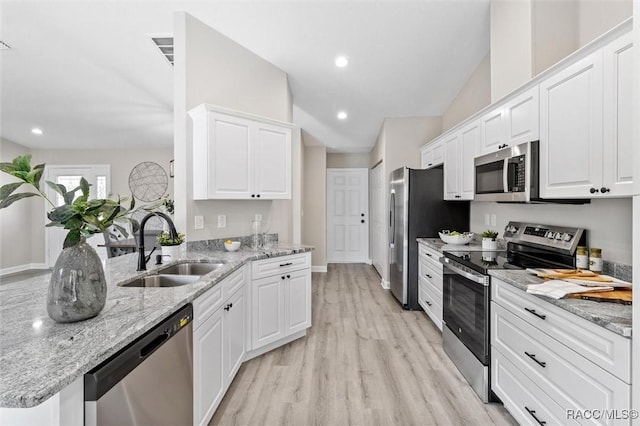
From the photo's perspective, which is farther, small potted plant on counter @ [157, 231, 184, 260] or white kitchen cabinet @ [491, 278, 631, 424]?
small potted plant on counter @ [157, 231, 184, 260]

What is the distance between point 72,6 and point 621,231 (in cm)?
439

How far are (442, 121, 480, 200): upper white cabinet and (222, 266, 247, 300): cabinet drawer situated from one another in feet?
7.52

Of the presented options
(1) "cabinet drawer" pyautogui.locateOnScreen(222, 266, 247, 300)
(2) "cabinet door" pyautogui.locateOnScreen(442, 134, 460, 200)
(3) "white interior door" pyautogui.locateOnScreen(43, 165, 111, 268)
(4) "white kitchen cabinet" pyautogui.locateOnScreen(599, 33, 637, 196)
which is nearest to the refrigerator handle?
(2) "cabinet door" pyautogui.locateOnScreen(442, 134, 460, 200)

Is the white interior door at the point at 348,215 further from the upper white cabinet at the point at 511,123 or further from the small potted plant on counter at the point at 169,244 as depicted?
the small potted plant on counter at the point at 169,244

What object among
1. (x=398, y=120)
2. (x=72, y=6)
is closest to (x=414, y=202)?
(x=398, y=120)

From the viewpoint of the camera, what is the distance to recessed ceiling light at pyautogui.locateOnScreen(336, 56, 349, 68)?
3.23 metres

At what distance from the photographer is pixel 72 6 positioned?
250 centimetres

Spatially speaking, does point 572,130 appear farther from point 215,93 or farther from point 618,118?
point 215,93

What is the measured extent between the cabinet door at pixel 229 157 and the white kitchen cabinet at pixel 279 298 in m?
0.71

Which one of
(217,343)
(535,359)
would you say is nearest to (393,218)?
(535,359)

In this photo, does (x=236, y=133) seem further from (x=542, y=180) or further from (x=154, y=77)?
(x=542, y=180)

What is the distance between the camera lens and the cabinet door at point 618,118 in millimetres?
1368

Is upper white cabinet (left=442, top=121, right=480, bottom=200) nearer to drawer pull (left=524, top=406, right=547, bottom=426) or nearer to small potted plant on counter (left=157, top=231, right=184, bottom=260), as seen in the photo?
drawer pull (left=524, top=406, right=547, bottom=426)

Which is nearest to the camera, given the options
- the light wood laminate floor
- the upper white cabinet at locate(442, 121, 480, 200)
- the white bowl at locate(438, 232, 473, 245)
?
the light wood laminate floor
